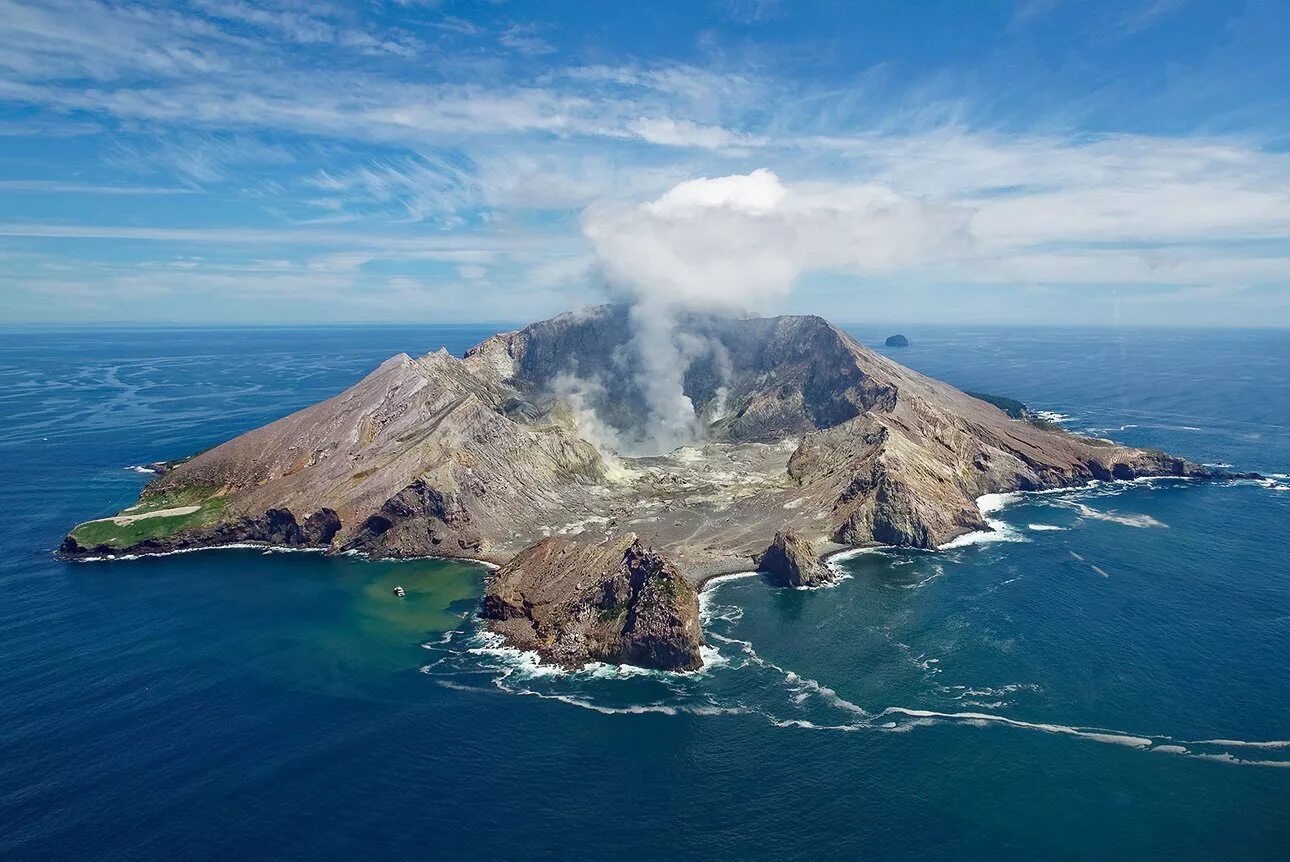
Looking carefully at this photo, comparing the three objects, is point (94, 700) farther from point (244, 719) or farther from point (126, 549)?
point (126, 549)

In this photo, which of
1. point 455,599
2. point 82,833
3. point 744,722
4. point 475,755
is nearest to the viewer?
point 82,833

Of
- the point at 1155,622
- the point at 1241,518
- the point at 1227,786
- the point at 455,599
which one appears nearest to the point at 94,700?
the point at 455,599

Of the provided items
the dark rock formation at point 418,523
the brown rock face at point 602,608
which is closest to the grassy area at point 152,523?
the dark rock formation at point 418,523

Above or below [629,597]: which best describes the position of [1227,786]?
below

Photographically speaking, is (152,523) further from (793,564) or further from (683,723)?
(793,564)

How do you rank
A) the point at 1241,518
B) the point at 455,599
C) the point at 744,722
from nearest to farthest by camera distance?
the point at 744,722 < the point at 455,599 < the point at 1241,518

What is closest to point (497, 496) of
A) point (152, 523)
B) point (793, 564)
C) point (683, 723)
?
point (793, 564)
